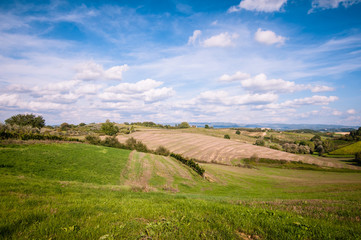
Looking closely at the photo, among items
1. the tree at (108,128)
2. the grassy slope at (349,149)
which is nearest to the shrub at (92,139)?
the tree at (108,128)

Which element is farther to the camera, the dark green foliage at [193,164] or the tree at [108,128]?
the tree at [108,128]

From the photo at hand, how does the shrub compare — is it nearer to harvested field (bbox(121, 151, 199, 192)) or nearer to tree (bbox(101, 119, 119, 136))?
harvested field (bbox(121, 151, 199, 192))

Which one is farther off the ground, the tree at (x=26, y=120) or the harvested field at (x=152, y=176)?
the tree at (x=26, y=120)

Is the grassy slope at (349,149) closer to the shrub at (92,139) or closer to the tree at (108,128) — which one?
the shrub at (92,139)

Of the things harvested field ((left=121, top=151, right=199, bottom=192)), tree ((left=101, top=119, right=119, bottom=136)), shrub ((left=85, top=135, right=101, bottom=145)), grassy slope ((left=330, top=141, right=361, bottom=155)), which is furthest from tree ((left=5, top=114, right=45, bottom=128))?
grassy slope ((left=330, top=141, right=361, bottom=155))

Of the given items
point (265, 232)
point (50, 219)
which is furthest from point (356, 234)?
point (50, 219)

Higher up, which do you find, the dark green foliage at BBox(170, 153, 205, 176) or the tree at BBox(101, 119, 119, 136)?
the tree at BBox(101, 119, 119, 136)

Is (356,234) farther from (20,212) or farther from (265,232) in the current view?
(20,212)

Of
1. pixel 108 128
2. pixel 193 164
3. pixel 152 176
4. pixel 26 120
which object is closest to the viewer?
pixel 152 176

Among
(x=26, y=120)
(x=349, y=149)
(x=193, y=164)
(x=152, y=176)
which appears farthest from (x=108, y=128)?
(x=349, y=149)

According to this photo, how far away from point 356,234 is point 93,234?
8.32m

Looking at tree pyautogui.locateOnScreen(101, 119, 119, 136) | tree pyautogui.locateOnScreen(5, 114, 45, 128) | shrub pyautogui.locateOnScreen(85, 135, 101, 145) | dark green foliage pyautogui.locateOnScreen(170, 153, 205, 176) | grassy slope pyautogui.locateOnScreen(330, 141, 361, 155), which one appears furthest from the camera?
tree pyautogui.locateOnScreen(101, 119, 119, 136)

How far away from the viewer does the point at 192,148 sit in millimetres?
78000

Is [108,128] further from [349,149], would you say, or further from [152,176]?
[349,149]
